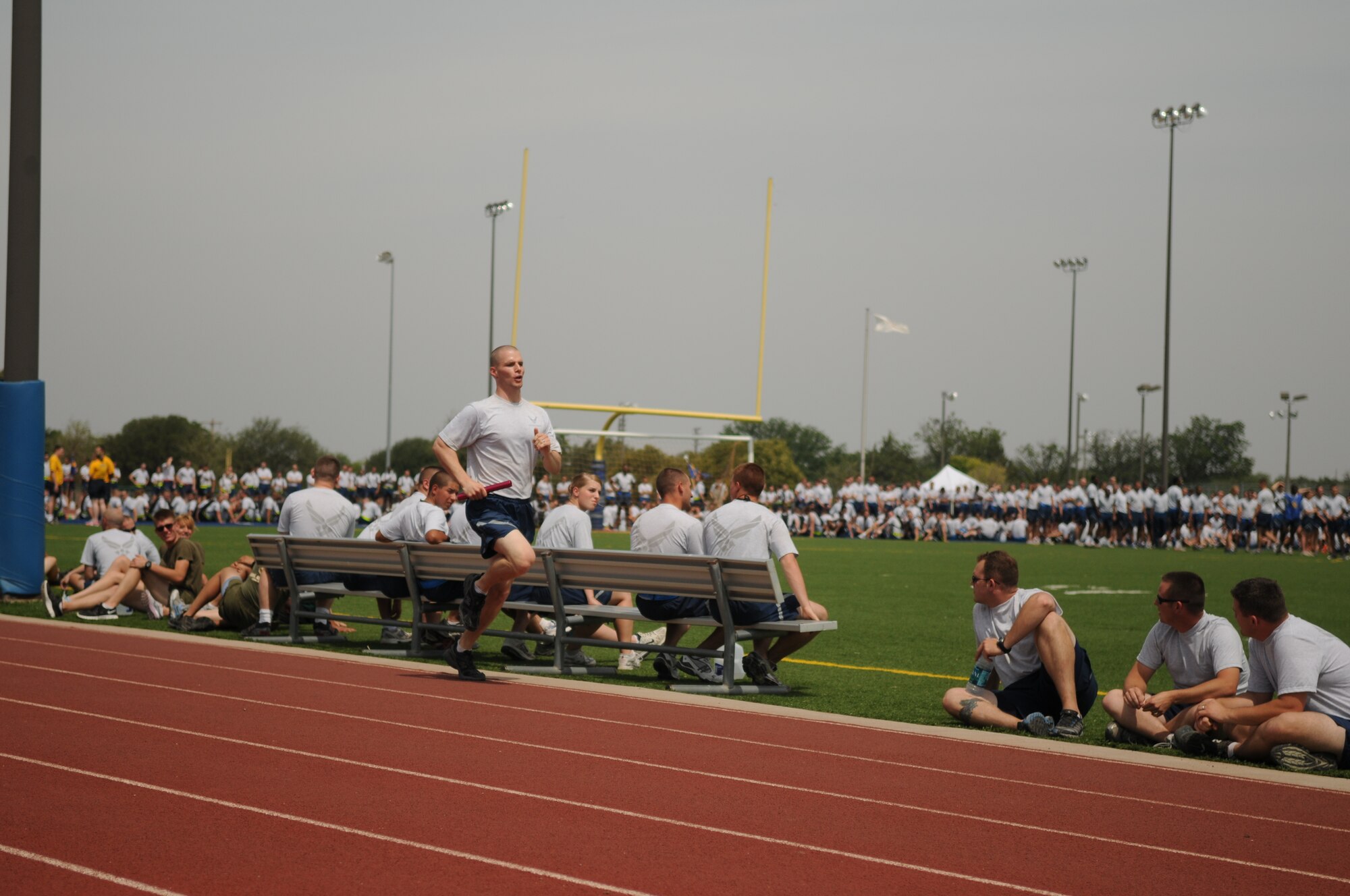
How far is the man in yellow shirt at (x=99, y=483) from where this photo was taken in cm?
3581

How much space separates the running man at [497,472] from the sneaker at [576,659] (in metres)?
1.11

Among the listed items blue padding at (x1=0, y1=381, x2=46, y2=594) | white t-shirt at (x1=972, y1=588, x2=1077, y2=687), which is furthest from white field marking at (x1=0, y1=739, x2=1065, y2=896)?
blue padding at (x1=0, y1=381, x2=46, y2=594)

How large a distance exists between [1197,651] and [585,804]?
3.75 meters

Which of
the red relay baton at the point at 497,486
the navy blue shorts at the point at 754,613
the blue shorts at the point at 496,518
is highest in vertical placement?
the red relay baton at the point at 497,486

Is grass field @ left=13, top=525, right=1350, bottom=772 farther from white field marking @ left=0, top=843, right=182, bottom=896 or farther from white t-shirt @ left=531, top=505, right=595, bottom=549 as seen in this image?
white field marking @ left=0, top=843, right=182, bottom=896

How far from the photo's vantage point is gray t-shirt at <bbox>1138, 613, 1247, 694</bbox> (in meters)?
7.27

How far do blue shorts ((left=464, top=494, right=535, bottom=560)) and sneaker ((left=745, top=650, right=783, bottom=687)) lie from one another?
1716 millimetres

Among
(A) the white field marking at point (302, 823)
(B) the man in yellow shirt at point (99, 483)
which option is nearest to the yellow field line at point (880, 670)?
(A) the white field marking at point (302, 823)

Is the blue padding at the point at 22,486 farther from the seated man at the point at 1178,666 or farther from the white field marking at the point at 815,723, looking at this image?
the seated man at the point at 1178,666

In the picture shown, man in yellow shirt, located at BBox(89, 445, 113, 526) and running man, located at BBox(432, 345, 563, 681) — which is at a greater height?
running man, located at BBox(432, 345, 563, 681)

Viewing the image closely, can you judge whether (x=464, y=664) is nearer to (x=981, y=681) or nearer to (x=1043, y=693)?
(x=981, y=681)

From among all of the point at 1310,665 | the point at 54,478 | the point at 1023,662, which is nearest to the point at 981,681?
the point at 1023,662

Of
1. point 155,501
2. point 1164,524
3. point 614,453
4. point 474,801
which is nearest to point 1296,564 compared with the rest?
point 1164,524

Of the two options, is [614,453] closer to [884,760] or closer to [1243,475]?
[884,760]
